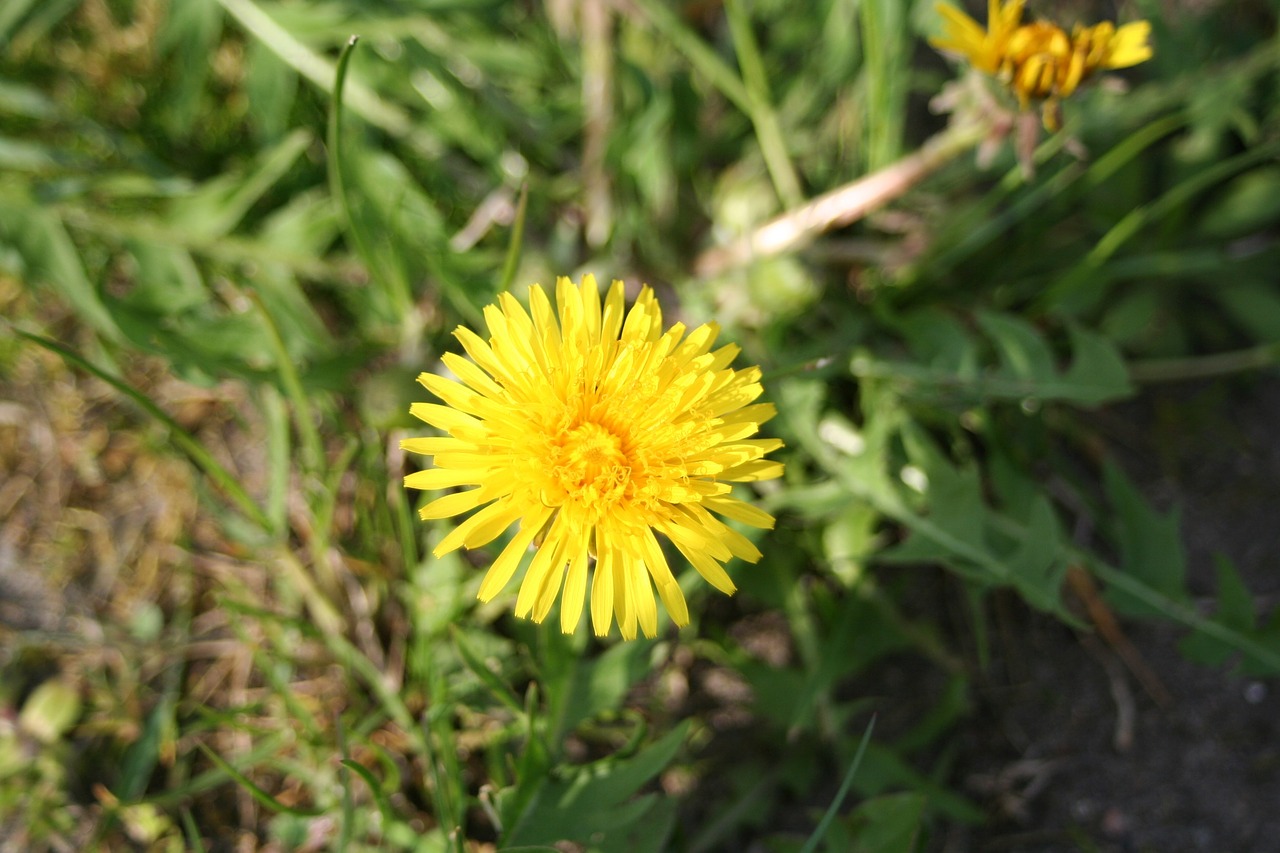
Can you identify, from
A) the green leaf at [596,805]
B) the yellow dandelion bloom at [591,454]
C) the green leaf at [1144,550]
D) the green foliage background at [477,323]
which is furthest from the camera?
the green leaf at [1144,550]

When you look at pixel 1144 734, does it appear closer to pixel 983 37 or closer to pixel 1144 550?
pixel 1144 550

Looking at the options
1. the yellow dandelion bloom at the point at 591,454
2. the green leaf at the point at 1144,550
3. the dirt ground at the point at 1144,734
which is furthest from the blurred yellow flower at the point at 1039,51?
the dirt ground at the point at 1144,734

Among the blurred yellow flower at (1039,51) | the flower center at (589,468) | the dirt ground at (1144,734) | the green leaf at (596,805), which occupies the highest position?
the blurred yellow flower at (1039,51)

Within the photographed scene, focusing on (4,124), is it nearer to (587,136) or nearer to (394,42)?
(394,42)

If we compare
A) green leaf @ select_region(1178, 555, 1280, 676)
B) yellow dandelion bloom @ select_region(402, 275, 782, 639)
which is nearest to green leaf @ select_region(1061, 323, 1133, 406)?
green leaf @ select_region(1178, 555, 1280, 676)

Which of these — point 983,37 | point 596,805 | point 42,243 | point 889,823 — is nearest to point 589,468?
point 596,805

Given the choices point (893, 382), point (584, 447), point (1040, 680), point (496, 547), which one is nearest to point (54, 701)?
point (496, 547)

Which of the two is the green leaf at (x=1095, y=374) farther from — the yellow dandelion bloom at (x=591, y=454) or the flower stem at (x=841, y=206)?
the yellow dandelion bloom at (x=591, y=454)
